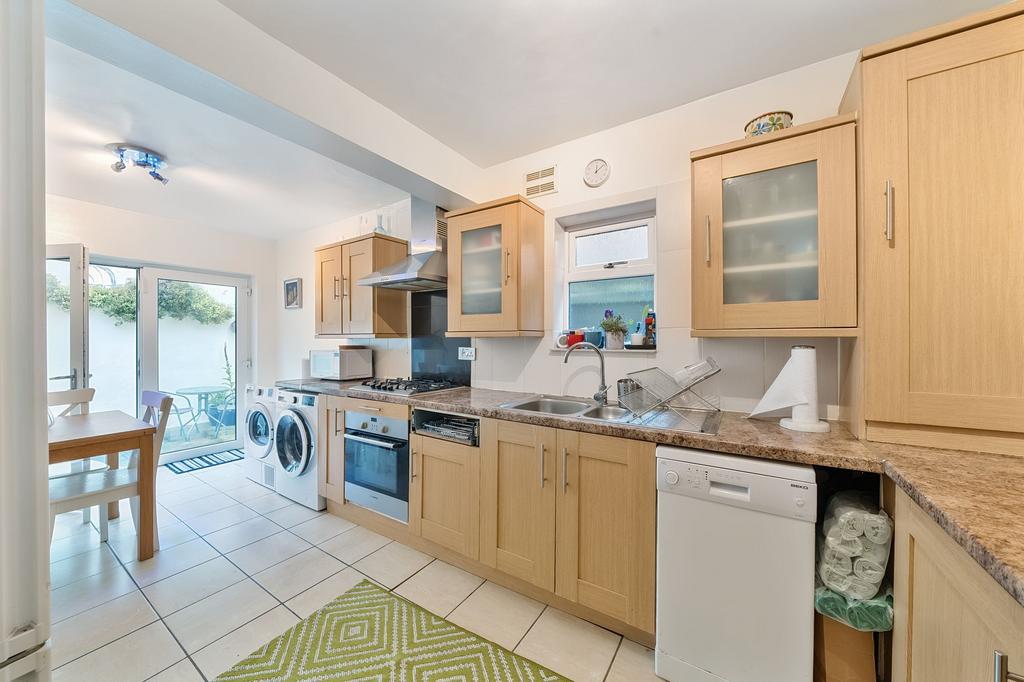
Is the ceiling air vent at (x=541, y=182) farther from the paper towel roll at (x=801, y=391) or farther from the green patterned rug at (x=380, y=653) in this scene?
the green patterned rug at (x=380, y=653)

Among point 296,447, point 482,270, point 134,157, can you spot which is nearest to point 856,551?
point 482,270

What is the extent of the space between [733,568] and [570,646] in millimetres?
785

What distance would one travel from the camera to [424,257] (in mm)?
2771

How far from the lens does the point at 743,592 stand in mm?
1327

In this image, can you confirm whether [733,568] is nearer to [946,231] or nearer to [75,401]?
[946,231]

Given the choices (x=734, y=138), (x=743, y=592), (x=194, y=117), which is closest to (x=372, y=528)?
(x=743, y=592)

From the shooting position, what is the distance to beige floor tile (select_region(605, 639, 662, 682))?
58.4 inches

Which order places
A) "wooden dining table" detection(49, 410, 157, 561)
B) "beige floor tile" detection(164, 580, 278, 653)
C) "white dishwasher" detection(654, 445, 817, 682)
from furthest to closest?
1. "wooden dining table" detection(49, 410, 157, 561)
2. "beige floor tile" detection(164, 580, 278, 653)
3. "white dishwasher" detection(654, 445, 817, 682)

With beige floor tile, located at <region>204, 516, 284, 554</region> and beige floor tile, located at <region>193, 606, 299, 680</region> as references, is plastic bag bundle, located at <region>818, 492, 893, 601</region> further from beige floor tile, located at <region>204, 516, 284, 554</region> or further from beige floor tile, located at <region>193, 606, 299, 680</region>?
beige floor tile, located at <region>204, 516, 284, 554</region>

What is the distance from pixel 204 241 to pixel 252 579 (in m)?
3.61

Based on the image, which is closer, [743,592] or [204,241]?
[743,592]

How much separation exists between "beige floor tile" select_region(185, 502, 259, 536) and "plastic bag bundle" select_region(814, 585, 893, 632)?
129 inches

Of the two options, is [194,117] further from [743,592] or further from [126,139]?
[743,592]

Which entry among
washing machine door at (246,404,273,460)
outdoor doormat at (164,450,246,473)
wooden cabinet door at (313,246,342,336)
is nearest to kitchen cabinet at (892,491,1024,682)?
wooden cabinet door at (313,246,342,336)
